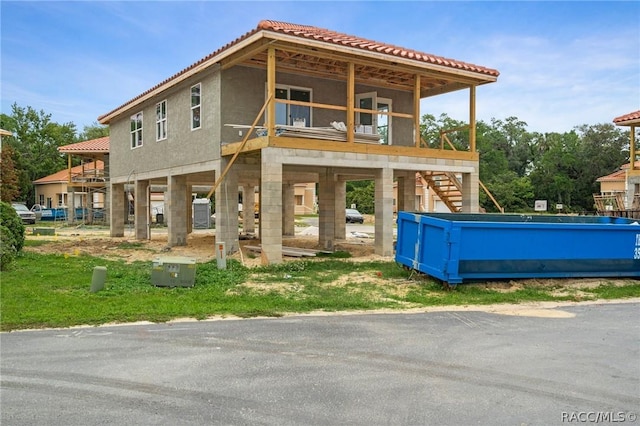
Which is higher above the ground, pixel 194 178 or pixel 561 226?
pixel 194 178

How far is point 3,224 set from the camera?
15.0m

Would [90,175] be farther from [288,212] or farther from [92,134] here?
[92,134]

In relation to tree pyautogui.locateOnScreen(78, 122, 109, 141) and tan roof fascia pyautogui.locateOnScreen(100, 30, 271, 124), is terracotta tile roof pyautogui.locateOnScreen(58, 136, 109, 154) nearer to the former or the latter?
tan roof fascia pyautogui.locateOnScreen(100, 30, 271, 124)

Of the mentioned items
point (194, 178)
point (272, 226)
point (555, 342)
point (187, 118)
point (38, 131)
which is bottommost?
point (555, 342)

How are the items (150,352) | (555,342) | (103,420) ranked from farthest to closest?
(555,342) → (150,352) → (103,420)

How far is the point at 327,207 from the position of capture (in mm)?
20594

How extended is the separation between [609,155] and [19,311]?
223 feet

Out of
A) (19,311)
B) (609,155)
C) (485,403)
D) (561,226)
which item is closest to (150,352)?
(19,311)

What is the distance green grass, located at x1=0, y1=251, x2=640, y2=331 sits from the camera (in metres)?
8.90

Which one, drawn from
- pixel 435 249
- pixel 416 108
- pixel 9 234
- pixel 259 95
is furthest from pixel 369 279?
pixel 9 234

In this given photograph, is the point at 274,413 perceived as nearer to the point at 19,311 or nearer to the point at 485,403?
the point at 485,403

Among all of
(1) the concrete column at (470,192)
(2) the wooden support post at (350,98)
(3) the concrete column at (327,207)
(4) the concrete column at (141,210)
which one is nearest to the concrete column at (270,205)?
(2) the wooden support post at (350,98)

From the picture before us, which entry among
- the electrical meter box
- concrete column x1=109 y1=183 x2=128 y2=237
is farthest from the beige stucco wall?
the electrical meter box

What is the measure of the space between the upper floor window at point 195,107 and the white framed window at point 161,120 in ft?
9.42
